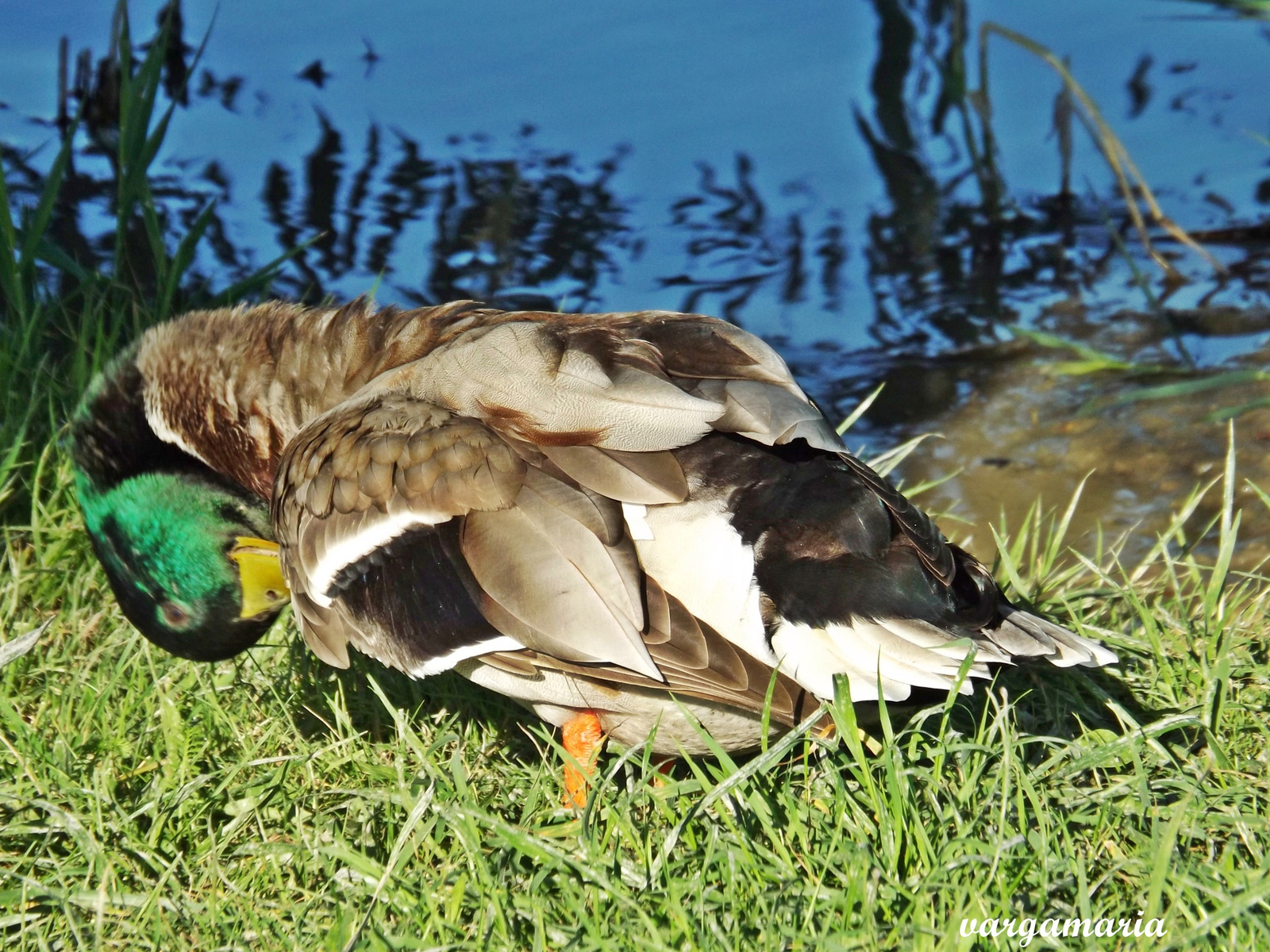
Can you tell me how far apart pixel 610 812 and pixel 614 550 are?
495 millimetres

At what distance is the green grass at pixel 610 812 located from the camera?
2258 millimetres

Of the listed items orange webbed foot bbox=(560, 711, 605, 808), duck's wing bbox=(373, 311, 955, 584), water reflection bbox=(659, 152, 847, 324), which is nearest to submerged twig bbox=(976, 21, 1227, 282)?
water reflection bbox=(659, 152, 847, 324)

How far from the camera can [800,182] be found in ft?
20.1

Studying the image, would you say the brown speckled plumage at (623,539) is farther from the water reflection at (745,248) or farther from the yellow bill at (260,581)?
the water reflection at (745,248)

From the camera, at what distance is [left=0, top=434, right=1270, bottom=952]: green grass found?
226 centimetres

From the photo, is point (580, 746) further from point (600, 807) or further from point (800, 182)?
point (800, 182)

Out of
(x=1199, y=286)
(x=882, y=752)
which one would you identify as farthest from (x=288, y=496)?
(x=1199, y=286)

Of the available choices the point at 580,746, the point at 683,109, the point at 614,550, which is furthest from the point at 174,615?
the point at 683,109

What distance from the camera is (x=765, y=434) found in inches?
101

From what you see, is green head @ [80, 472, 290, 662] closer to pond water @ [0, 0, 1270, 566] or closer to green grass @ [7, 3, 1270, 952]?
green grass @ [7, 3, 1270, 952]

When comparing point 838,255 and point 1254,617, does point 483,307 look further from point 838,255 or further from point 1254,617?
point 838,255

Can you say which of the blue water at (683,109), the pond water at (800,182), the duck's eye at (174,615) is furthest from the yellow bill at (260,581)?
the blue water at (683,109)

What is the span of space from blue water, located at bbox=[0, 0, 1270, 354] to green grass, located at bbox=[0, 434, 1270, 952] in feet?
8.06

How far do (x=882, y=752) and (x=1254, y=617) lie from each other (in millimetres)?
1200
